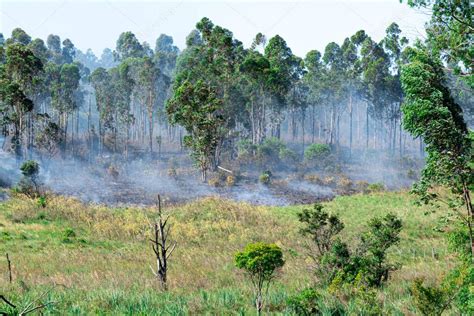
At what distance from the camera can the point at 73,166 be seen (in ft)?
178

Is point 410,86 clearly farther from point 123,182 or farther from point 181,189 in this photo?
point 123,182

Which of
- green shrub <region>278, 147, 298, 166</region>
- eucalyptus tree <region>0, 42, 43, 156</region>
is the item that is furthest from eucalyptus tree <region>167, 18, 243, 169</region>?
eucalyptus tree <region>0, 42, 43, 156</region>

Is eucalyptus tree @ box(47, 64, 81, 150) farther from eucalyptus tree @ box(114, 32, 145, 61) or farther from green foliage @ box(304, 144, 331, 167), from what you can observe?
green foliage @ box(304, 144, 331, 167)

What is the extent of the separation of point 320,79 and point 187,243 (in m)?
52.4

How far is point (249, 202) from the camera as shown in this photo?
39219 mm

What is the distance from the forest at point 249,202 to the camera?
33.1 feet

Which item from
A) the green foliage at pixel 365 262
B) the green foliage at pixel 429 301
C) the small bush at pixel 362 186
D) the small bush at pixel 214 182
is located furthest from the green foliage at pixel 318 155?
the green foliage at pixel 429 301

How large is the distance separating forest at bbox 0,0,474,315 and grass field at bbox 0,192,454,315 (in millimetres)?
102

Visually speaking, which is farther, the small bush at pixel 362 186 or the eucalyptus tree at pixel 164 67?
the eucalyptus tree at pixel 164 67

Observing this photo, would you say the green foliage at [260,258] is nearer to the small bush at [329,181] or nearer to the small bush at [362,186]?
the small bush at [362,186]

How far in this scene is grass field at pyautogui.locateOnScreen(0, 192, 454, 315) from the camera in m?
10.0

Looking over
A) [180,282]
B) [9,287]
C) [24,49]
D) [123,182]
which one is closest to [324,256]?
[180,282]

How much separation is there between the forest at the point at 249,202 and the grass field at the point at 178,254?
0.34ft

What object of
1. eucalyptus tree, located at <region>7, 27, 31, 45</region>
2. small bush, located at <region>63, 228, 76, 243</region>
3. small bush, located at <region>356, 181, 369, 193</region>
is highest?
eucalyptus tree, located at <region>7, 27, 31, 45</region>
